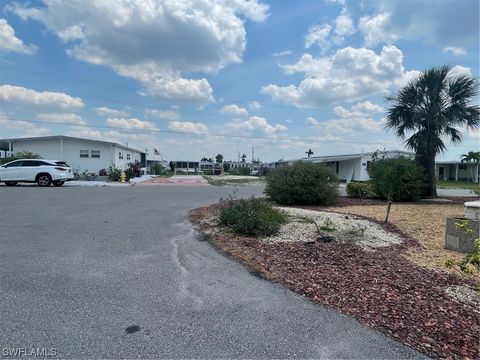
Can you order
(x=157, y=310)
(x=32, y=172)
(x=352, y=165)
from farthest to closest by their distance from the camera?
(x=352, y=165) < (x=32, y=172) < (x=157, y=310)

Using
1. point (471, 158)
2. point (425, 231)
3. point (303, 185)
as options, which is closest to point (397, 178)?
point (303, 185)

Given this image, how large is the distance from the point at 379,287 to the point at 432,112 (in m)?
13.7

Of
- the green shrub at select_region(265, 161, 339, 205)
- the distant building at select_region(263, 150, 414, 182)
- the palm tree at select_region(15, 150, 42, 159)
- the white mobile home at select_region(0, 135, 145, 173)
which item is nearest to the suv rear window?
the palm tree at select_region(15, 150, 42, 159)

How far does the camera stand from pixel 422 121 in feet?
50.2

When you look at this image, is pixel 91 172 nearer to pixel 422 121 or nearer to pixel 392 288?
pixel 422 121

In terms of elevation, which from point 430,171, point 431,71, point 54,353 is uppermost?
point 431,71

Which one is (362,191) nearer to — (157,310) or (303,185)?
(303,185)

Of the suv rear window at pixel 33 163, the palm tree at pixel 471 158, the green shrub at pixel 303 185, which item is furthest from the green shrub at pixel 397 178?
the palm tree at pixel 471 158

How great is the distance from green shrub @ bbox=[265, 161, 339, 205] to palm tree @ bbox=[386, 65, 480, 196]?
5720 millimetres

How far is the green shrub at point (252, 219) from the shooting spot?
6559 mm

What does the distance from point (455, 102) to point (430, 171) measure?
320 cm

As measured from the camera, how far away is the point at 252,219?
6605 millimetres

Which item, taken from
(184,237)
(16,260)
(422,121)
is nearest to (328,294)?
(184,237)

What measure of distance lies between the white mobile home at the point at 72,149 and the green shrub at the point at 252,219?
2542 centimetres
